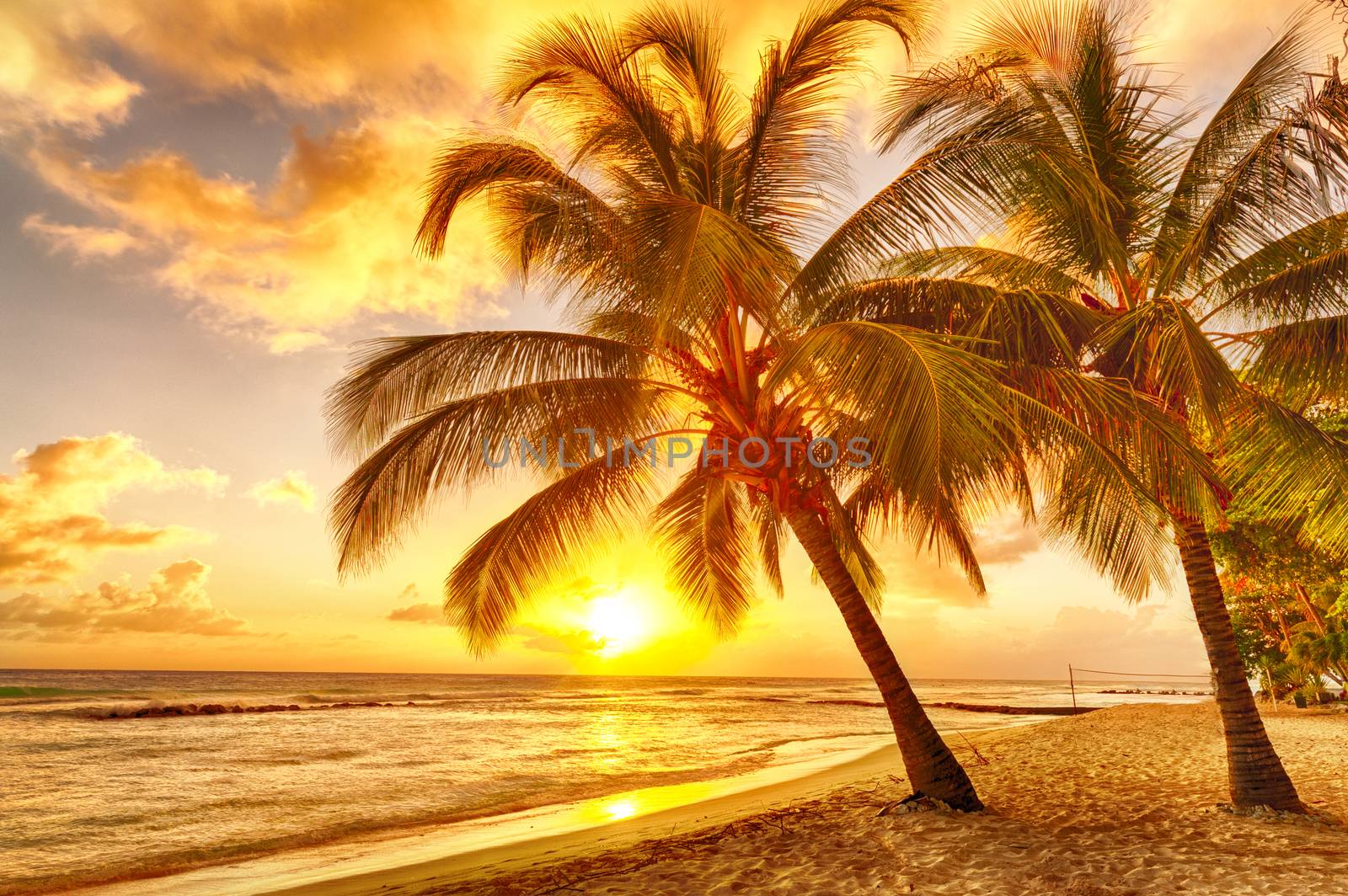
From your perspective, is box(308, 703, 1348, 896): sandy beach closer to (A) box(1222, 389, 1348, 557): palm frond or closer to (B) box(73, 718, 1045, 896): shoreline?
(B) box(73, 718, 1045, 896): shoreline

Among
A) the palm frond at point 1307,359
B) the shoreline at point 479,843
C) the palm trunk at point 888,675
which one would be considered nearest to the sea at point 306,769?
the shoreline at point 479,843

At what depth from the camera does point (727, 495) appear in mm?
9695

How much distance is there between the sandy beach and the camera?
4527mm

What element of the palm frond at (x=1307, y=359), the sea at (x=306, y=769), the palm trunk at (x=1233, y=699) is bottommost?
the sea at (x=306, y=769)

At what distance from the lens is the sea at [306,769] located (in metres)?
8.38

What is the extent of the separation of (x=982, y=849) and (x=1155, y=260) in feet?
17.2

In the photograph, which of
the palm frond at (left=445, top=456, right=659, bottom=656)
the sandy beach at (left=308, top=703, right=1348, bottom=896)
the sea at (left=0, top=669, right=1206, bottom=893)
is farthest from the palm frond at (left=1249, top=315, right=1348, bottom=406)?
the sea at (left=0, top=669, right=1206, bottom=893)

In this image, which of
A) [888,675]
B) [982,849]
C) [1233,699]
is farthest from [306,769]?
[1233,699]

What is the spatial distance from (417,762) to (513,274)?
34.8ft

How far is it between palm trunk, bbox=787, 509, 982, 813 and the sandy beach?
0.33 metres

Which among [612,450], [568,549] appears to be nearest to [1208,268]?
[612,450]

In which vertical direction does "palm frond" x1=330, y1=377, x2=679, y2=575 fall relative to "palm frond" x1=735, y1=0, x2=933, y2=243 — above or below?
below

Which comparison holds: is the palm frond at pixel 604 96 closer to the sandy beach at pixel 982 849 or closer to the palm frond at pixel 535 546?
the palm frond at pixel 535 546

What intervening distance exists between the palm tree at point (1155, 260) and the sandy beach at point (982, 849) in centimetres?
104
